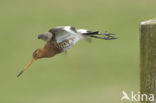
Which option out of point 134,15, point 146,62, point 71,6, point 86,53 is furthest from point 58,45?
point 71,6

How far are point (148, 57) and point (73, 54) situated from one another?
310 inches

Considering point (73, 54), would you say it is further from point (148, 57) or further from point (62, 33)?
point (148, 57)

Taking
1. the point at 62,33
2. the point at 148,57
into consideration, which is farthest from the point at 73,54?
the point at 148,57

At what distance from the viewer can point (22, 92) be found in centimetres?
970

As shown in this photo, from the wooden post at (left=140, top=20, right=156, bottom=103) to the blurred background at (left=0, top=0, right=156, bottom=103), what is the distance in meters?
4.83

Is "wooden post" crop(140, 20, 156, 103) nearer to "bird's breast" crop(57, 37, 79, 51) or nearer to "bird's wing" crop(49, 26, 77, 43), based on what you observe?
"bird's wing" crop(49, 26, 77, 43)

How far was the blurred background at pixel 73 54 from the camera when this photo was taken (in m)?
9.59

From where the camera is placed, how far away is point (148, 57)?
143 inches

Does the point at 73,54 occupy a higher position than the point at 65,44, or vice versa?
the point at 65,44

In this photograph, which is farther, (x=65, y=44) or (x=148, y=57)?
(x=65, y=44)

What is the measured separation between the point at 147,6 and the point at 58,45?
937 cm

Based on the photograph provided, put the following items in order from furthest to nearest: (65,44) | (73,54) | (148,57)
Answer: (73,54) < (65,44) < (148,57)

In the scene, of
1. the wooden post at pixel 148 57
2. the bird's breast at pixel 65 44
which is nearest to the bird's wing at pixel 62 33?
the bird's breast at pixel 65 44

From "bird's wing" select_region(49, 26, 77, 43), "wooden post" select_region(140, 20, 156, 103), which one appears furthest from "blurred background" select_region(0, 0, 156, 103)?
"wooden post" select_region(140, 20, 156, 103)
